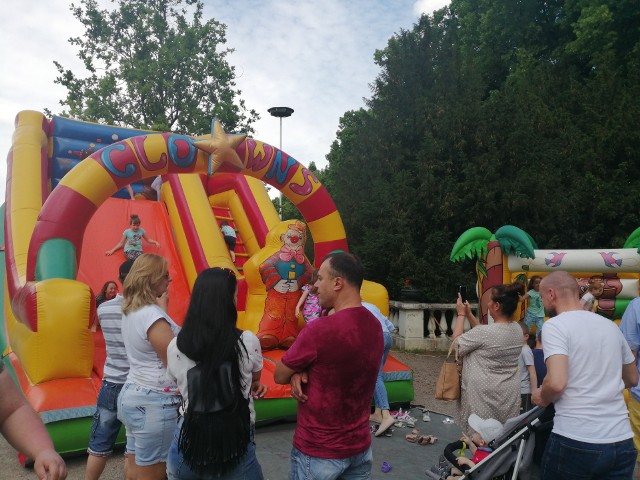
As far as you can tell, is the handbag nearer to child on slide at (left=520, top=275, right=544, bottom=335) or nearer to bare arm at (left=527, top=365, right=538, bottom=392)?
bare arm at (left=527, top=365, right=538, bottom=392)

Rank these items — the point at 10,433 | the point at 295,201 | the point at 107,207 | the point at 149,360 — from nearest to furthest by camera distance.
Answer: the point at 10,433 → the point at 149,360 → the point at 295,201 → the point at 107,207

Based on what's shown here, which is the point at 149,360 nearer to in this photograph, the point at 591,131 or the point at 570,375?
the point at 570,375

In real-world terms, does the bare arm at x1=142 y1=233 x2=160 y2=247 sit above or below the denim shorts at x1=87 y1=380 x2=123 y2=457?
above

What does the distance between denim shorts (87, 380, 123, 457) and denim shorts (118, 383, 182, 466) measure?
48 centimetres

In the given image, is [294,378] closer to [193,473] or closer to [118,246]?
[193,473]

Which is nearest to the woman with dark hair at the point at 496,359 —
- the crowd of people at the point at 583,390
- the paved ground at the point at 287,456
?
the crowd of people at the point at 583,390

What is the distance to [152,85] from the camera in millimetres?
22469

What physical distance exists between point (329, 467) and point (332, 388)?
30cm

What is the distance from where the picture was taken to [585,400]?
85.9 inches

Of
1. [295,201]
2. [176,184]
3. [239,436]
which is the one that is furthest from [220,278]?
[176,184]

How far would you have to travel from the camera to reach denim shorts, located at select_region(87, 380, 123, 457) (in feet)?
9.45

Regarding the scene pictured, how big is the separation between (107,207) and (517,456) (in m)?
6.69

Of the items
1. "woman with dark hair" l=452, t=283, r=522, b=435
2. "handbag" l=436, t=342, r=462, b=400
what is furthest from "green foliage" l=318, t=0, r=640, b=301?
"woman with dark hair" l=452, t=283, r=522, b=435

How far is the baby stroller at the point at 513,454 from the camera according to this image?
268cm
